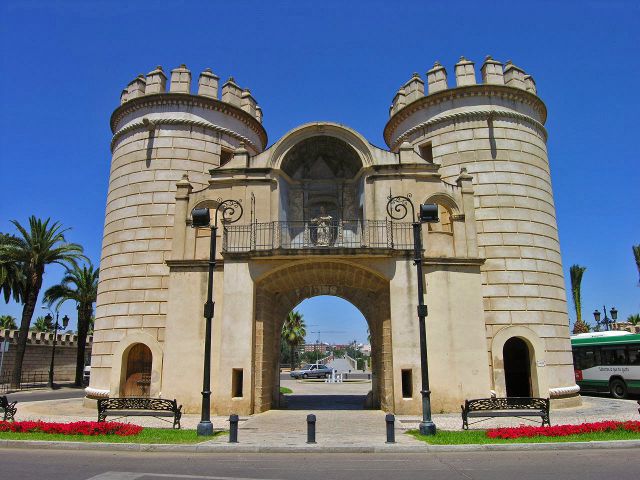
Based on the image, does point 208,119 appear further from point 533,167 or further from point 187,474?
point 187,474

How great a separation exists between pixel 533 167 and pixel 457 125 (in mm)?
4003

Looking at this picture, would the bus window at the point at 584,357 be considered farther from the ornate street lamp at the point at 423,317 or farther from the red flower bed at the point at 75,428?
the red flower bed at the point at 75,428

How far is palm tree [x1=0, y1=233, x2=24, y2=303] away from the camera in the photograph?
32.9m

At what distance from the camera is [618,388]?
23688mm

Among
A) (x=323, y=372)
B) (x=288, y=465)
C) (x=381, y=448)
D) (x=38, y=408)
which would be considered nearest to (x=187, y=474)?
(x=288, y=465)

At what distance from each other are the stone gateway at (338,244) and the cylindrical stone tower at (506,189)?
0.22 feet

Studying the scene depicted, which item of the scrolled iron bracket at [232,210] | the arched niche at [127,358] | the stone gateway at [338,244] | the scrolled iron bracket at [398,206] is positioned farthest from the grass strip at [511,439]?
the arched niche at [127,358]

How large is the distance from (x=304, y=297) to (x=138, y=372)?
771cm

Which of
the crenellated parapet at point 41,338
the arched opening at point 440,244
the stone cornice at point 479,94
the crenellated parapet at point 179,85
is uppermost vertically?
the crenellated parapet at point 179,85

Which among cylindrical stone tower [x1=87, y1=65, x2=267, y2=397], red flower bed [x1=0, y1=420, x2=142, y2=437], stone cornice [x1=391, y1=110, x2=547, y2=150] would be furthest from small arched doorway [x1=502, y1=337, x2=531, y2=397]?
red flower bed [x1=0, y1=420, x2=142, y2=437]

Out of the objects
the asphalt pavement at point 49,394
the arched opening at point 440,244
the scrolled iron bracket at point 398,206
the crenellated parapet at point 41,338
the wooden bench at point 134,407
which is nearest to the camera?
the wooden bench at point 134,407

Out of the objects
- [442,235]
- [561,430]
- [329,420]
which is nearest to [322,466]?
[561,430]

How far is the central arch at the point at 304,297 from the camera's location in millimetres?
17422

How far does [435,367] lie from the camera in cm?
1658
